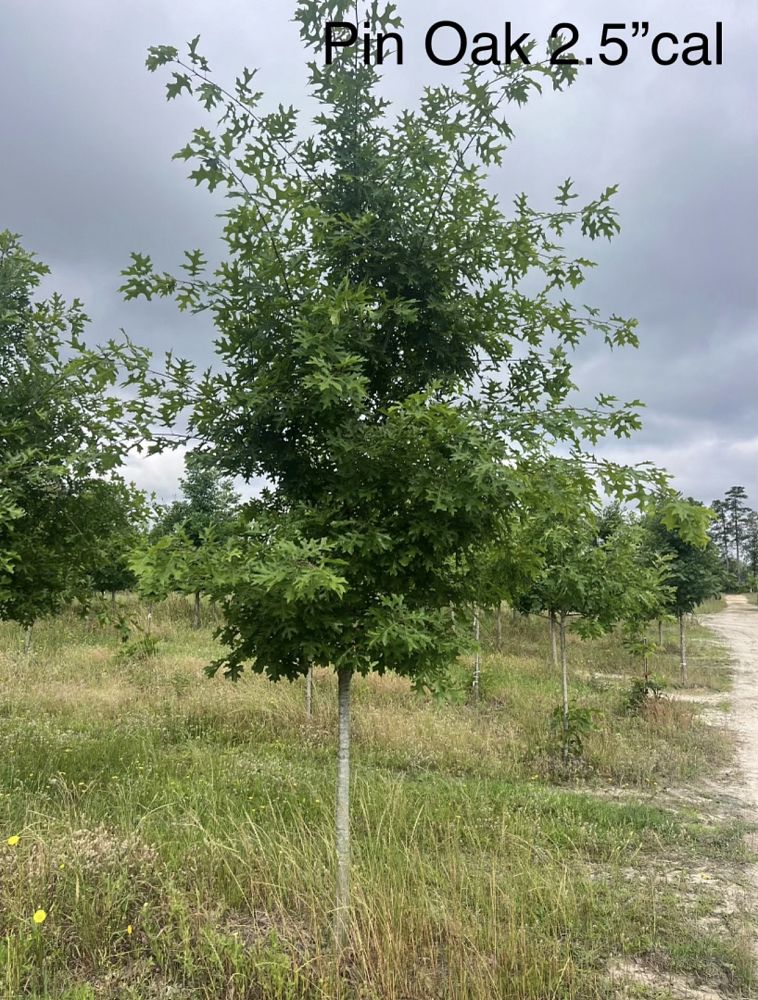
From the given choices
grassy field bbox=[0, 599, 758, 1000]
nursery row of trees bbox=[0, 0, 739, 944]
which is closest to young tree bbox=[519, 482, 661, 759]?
grassy field bbox=[0, 599, 758, 1000]

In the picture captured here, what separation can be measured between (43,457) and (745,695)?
51.2ft

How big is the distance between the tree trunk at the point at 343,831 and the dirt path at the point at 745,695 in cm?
532

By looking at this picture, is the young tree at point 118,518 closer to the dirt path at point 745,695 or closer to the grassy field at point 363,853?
the grassy field at point 363,853

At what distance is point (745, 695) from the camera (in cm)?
1459

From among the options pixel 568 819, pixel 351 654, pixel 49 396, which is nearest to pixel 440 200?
pixel 351 654

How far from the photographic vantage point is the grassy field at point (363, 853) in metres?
3.23

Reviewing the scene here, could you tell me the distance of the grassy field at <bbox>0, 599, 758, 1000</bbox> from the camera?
3.23 metres

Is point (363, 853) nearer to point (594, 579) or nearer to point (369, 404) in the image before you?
point (369, 404)

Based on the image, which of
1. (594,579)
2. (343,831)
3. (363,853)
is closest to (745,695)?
(594,579)

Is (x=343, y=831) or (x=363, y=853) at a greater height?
(x=343, y=831)

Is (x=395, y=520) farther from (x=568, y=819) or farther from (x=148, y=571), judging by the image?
(x=568, y=819)

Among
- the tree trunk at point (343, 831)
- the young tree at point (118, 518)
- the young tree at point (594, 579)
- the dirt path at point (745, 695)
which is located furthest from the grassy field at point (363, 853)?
the young tree at point (594, 579)

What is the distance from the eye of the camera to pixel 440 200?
12.6 feet

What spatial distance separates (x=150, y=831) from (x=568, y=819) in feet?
12.0
